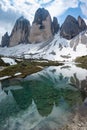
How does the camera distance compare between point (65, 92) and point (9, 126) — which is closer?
point (9, 126)

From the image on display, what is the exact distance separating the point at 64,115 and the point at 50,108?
5.81 metres

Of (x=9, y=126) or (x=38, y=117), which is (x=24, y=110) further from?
(x=9, y=126)

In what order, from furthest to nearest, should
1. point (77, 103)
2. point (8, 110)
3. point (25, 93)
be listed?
point (25, 93), point (77, 103), point (8, 110)

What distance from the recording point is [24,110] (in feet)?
138

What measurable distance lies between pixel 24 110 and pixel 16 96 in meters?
14.0

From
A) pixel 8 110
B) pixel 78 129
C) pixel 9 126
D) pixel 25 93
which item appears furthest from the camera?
pixel 25 93

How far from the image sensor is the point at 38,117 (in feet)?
120

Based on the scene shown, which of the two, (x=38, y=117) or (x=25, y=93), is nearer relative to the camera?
(x=38, y=117)

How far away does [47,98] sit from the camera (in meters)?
50.9

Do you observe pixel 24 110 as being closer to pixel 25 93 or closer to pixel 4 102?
pixel 4 102

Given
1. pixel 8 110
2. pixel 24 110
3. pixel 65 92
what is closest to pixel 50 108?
pixel 24 110

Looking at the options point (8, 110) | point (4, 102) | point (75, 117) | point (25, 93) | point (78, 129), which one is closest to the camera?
point (78, 129)

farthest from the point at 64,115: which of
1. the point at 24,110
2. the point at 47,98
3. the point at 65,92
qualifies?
the point at 65,92

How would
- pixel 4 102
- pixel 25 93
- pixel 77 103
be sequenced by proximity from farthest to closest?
pixel 25 93
pixel 4 102
pixel 77 103
